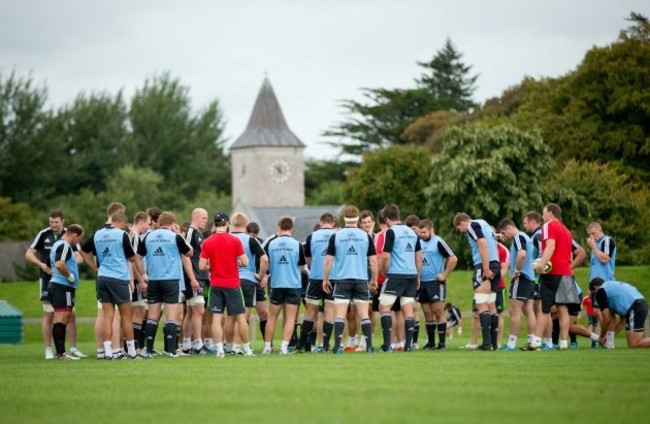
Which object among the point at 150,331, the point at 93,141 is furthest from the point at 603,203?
the point at 93,141

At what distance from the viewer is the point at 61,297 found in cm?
2022

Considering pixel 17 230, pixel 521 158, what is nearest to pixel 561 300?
pixel 521 158

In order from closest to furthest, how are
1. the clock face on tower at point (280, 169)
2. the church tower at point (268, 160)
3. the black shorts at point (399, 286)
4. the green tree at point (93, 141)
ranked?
the black shorts at point (399, 286), the green tree at point (93, 141), the church tower at point (268, 160), the clock face on tower at point (280, 169)

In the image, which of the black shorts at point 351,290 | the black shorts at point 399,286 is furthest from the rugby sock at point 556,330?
the black shorts at point 351,290

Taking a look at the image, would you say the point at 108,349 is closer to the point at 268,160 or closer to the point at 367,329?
the point at 367,329

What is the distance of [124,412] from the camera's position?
1130 centimetres

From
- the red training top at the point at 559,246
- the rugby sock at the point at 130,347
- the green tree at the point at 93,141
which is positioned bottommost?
the rugby sock at the point at 130,347

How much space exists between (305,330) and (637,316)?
5620 mm

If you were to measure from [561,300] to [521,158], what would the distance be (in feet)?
140

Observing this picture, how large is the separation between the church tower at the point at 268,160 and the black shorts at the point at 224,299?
128748 millimetres

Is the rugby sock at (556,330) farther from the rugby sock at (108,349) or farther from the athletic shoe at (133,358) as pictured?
the rugby sock at (108,349)

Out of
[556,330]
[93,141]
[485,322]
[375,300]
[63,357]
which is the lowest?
[63,357]

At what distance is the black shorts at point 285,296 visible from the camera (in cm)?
2097

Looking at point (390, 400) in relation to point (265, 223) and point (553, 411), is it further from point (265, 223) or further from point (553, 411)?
point (265, 223)
